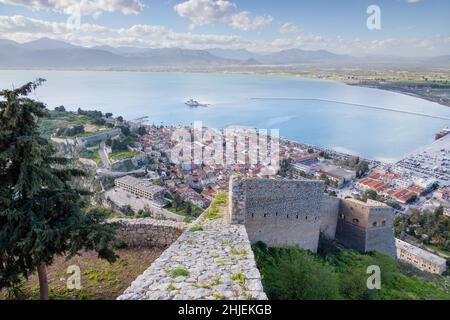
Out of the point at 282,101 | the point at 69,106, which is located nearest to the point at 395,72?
the point at 282,101

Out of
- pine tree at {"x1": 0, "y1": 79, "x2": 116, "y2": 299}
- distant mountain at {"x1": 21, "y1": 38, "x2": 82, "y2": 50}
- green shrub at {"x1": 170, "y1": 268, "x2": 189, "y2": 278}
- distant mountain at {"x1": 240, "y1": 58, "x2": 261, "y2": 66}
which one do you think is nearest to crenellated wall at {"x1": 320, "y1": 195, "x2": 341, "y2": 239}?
green shrub at {"x1": 170, "y1": 268, "x2": 189, "y2": 278}

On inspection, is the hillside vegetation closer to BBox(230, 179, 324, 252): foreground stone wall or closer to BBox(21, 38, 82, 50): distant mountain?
BBox(230, 179, 324, 252): foreground stone wall

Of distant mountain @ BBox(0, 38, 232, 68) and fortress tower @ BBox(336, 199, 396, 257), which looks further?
distant mountain @ BBox(0, 38, 232, 68)

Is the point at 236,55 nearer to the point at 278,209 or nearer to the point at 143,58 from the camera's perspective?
the point at 143,58

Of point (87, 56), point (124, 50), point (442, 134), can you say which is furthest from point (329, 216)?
point (124, 50)

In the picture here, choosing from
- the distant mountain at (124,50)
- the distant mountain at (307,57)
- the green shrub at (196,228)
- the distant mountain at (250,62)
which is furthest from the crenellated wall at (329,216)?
the distant mountain at (250,62)

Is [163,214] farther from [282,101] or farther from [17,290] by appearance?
[282,101]
